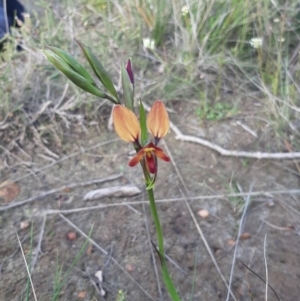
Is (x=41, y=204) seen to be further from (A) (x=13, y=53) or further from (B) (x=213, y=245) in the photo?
(A) (x=13, y=53)

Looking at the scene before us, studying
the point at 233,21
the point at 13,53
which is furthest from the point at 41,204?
the point at 233,21

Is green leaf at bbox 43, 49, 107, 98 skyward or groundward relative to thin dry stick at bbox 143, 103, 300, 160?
skyward

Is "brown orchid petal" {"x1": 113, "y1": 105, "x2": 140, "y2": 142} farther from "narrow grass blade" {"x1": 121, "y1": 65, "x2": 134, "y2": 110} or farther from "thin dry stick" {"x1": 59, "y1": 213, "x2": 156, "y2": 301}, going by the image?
"thin dry stick" {"x1": 59, "y1": 213, "x2": 156, "y2": 301}

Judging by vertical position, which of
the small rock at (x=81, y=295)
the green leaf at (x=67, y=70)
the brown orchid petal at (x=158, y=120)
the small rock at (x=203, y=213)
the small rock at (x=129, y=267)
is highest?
the green leaf at (x=67, y=70)

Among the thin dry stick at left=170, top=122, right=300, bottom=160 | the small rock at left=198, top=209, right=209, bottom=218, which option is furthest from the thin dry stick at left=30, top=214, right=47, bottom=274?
the thin dry stick at left=170, top=122, right=300, bottom=160

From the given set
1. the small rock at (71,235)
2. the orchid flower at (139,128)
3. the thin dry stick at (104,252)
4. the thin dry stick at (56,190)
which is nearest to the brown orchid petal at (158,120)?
the orchid flower at (139,128)

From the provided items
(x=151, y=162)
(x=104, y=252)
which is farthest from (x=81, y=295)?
(x=151, y=162)

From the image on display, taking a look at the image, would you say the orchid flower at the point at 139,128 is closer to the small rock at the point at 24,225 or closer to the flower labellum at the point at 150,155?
the flower labellum at the point at 150,155
